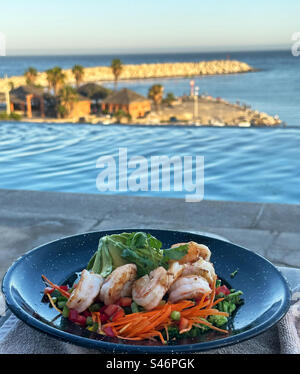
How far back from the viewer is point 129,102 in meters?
31.5

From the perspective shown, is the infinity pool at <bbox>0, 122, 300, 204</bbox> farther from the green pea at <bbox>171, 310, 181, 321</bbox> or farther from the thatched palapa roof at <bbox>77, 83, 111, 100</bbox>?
the thatched palapa roof at <bbox>77, 83, 111, 100</bbox>

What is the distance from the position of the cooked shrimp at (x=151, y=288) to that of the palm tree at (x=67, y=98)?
3946cm

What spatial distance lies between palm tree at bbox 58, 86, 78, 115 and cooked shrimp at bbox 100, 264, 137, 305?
129 feet

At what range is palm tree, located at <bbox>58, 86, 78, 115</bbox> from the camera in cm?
4009

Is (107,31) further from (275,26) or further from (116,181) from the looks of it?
(116,181)

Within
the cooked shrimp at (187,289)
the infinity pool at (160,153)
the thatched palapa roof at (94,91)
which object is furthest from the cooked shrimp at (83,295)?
the thatched palapa roof at (94,91)

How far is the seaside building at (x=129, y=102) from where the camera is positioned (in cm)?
3112

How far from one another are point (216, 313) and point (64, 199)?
3.04 metres

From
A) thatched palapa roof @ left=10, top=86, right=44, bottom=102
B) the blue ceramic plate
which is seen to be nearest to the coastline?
thatched palapa roof @ left=10, top=86, right=44, bottom=102

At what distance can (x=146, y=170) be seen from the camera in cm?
732

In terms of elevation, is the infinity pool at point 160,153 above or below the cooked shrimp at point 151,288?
below

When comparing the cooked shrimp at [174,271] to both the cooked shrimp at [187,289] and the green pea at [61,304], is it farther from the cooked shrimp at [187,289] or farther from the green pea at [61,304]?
the green pea at [61,304]

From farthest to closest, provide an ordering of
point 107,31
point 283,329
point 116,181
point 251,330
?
point 107,31, point 116,181, point 283,329, point 251,330

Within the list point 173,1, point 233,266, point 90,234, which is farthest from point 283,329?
point 173,1
